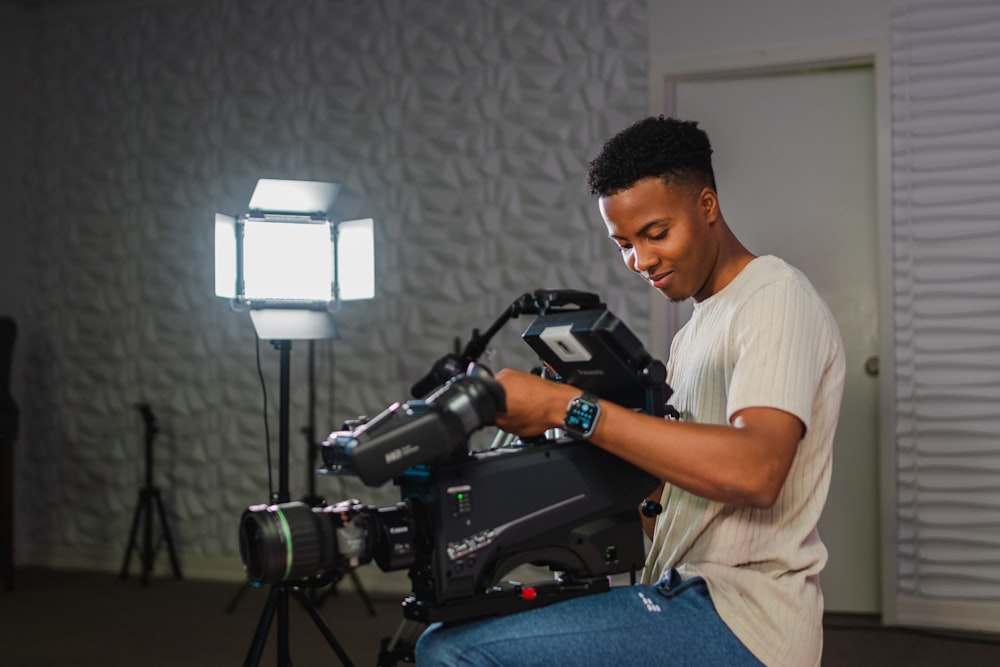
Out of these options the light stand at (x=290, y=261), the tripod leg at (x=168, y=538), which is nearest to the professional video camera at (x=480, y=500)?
the light stand at (x=290, y=261)

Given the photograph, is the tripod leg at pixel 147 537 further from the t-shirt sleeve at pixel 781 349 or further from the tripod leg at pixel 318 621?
the t-shirt sleeve at pixel 781 349

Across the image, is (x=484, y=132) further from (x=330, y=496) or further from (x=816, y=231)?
(x=330, y=496)

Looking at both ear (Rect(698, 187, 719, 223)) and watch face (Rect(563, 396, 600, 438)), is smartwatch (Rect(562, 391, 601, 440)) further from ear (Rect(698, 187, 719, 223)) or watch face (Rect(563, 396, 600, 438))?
ear (Rect(698, 187, 719, 223))

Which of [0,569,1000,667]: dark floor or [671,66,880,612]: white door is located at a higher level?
[671,66,880,612]: white door

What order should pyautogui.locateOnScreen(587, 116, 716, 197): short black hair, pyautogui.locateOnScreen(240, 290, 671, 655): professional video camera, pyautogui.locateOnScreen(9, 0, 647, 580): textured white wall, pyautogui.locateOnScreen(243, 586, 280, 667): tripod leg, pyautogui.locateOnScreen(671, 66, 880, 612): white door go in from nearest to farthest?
1. pyautogui.locateOnScreen(240, 290, 671, 655): professional video camera
2. pyautogui.locateOnScreen(587, 116, 716, 197): short black hair
3. pyautogui.locateOnScreen(243, 586, 280, 667): tripod leg
4. pyautogui.locateOnScreen(671, 66, 880, 612): white door
5. pyautogui.locateOnScreen(9, 0, 647, 580): textured white wall

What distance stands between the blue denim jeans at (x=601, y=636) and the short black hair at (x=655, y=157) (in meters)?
0.58

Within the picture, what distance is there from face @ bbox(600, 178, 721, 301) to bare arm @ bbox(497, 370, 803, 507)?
29 cm

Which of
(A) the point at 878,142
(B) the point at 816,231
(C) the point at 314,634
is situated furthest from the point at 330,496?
(A) the point at 878,142

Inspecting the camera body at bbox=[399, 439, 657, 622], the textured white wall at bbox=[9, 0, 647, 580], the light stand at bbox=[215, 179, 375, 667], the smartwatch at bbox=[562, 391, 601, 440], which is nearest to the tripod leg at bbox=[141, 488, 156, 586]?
the textured white wall at bbox=[9, 0, 647, 580]

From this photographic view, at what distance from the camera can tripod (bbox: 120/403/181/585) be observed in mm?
4508

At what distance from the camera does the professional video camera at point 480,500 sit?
1.13 metres

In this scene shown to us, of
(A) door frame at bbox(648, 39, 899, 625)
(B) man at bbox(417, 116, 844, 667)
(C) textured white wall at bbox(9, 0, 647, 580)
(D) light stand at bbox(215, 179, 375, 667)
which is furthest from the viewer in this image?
(C) textured white wall at bbox(9, 0, 647, 580)

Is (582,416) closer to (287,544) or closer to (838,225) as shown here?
(287,544)

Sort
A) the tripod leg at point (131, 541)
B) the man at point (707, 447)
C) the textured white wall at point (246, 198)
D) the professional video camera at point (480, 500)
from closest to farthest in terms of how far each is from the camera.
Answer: the professional video camera at point (480, 500) < the man at point (707, 447) < the textured white wall at point (246, 198) < the tripod leg at point (131, 541)
